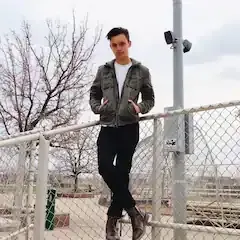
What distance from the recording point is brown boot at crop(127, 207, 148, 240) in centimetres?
275

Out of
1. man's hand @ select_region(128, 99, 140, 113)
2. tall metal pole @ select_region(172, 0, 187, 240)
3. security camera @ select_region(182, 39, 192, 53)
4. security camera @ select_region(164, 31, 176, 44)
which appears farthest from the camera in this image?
security camera @ select_region(182, 39, 192, 53)

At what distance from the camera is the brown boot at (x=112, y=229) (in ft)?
9.17

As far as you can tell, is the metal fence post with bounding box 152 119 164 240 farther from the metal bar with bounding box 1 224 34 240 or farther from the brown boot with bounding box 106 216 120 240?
the metal bar with bounding box 1 224 34 240

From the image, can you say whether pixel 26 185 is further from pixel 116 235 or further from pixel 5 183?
pixel 116 235

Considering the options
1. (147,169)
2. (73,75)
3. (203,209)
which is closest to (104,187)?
(147,169)

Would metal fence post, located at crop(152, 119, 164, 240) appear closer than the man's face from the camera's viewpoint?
Yes

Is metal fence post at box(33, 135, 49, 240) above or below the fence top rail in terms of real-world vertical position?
below

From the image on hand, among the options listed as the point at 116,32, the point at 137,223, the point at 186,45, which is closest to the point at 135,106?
the point at 116,32

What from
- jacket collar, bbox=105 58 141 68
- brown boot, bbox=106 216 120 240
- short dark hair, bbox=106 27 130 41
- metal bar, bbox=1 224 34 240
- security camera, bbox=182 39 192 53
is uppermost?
security camera, bbox=182 39 192 53

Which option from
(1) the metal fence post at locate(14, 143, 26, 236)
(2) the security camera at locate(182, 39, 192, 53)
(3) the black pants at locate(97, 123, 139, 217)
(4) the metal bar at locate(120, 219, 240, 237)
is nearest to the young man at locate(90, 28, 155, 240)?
(3) the black pants at locate(97, 123, 139, 217)

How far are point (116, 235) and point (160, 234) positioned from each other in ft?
1.15

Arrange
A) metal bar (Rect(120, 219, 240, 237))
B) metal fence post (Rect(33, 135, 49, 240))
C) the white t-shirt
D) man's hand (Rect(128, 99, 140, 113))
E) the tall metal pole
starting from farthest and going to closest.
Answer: the tall metal pole < the white t-shirt < man's hand (Rect(128, 99, 140, 113)) < metal fence post (Rect(33, 135, 49, 240)) < metal bar (Rect(120, 219, 240, 237))

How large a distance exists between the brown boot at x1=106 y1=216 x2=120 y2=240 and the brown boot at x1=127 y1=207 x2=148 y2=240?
14 centimetres

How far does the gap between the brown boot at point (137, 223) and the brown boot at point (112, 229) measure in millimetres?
138
